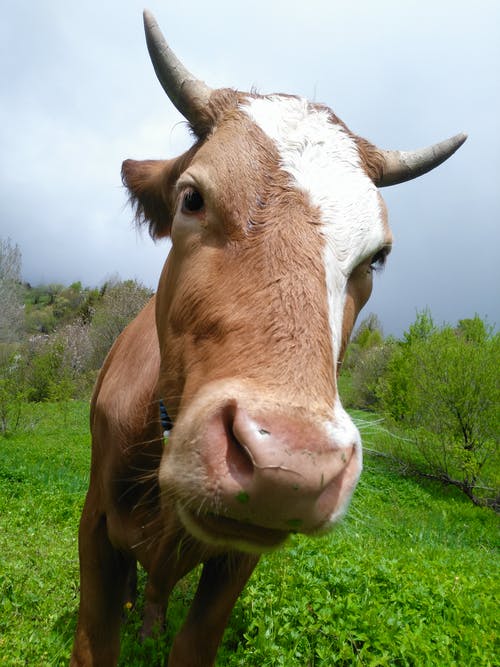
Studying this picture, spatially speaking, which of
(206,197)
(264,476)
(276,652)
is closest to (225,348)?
(264,476)

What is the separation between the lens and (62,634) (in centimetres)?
347

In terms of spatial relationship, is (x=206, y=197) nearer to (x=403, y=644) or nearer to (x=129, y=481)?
(x=129, y=481)

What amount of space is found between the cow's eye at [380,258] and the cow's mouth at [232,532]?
1392mm

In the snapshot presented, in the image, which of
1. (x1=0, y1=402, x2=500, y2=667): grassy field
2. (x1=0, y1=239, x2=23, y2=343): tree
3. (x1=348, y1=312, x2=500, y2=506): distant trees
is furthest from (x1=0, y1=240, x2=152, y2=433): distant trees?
(x1=0, y1=402, x2=500, y2=667): grassy field

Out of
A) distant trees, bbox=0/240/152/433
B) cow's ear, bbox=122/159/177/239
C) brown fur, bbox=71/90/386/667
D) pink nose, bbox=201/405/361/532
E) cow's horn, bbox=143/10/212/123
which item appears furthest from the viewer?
distant trees, bbox=0/240/152/433

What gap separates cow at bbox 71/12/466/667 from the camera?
1229 mm

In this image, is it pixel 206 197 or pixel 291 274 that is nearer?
pixel 291 274

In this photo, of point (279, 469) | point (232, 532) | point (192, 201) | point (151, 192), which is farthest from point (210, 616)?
point (151, 192)

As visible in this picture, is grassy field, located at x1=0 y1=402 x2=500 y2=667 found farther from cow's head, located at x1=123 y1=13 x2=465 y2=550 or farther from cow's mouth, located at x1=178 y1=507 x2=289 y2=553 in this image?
cow's head, located at x1=123 y1=13 x2=465 y2=550

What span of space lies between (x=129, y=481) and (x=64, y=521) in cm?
436

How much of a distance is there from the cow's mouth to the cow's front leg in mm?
1122

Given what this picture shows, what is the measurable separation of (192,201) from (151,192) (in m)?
1.07

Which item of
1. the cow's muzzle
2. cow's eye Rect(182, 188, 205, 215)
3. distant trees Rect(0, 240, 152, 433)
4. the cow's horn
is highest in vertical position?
the cow's horn

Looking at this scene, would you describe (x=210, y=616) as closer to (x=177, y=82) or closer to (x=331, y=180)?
(x=331, y=180)
